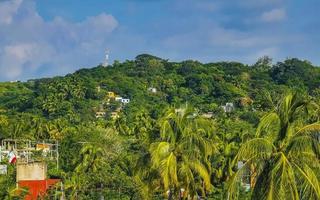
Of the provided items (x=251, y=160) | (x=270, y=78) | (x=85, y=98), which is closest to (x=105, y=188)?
(x=251, y=160)

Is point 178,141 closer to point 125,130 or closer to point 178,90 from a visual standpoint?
point 125,130

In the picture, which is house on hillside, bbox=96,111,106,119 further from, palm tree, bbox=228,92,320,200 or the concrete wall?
palm tree, bbox=228,92,320,200

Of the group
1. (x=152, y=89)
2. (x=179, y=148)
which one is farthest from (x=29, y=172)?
(x=152, y=89)

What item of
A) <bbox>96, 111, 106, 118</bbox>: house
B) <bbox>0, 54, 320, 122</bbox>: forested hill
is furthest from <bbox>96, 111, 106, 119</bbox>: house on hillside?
<bbox>0, 54, 320, 122</bbox>: forested hill

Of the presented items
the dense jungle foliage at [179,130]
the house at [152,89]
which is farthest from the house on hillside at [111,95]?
the house at [152,89]

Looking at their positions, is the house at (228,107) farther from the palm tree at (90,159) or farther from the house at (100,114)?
the palm tree at (90,159)

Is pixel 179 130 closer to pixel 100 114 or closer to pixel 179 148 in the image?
pixel 179 148
